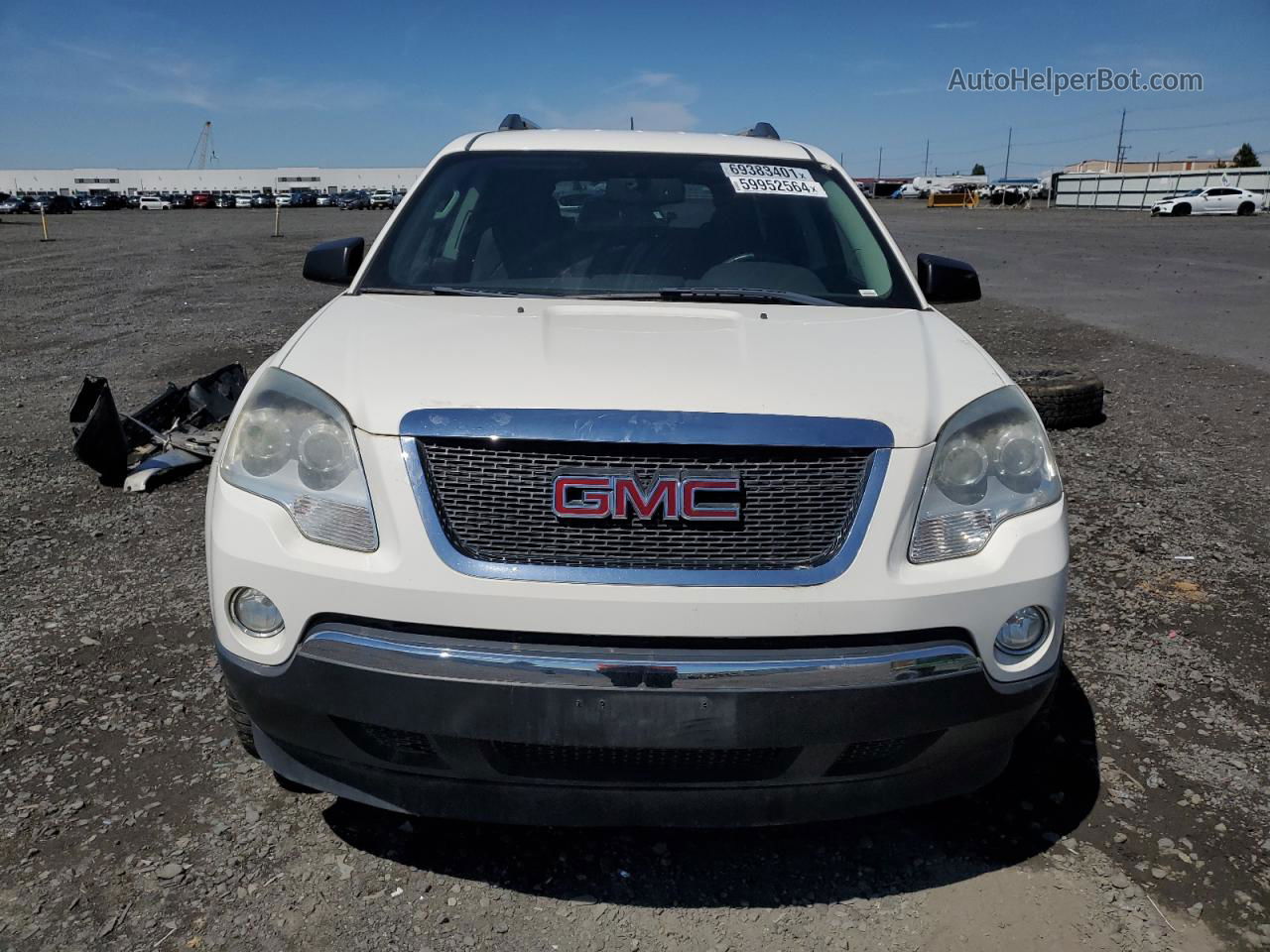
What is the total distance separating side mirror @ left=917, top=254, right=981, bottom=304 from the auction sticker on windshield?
497 millimetres

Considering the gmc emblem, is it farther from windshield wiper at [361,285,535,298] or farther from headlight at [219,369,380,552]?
windshield wiper at [361,285,535,298]

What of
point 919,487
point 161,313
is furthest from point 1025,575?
point 161,313

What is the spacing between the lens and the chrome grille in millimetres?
2057

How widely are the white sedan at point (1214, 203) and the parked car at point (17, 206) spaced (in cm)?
6376

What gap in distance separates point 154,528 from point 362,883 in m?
2.91

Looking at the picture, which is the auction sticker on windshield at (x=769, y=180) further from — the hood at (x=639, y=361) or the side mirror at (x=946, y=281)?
the hood at (x=639, y=361)

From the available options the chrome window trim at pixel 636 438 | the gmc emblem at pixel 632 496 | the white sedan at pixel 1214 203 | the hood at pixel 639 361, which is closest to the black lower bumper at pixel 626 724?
the chrome window trim at pixel 636 438

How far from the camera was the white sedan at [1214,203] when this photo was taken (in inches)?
1812

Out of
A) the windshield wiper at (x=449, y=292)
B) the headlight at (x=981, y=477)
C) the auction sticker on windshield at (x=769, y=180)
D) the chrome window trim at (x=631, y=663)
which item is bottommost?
the chrome window trim at (x=631, y=663)

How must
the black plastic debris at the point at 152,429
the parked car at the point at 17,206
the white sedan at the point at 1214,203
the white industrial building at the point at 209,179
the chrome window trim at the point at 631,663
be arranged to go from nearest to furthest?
1. the chrome window trim at the point at 631,663
2. the black plastic debris at the point at 152,429
3. the white sedan at the point at 1214,203
4. the parked car at the point at 17,206
5. the white industrial building at the point at 209,179

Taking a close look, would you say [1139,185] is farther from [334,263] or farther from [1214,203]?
[334,263]

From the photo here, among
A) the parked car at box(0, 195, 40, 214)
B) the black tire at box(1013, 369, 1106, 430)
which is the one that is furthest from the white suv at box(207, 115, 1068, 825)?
the parked car at box(0, 195, 40, 214)

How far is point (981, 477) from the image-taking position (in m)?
2.24

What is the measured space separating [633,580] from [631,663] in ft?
0.55
